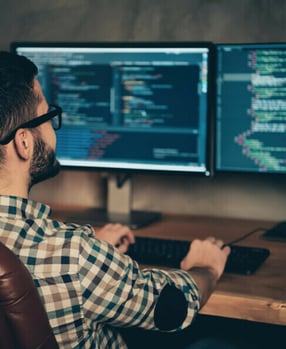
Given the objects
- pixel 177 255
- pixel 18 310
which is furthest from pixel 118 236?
pixel 18 310

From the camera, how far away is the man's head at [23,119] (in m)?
1.25

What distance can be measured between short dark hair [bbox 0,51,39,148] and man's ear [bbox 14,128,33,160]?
0.06 feet

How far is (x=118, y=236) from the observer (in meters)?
1.65

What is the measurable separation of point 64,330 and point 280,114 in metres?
0.95

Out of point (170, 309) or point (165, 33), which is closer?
point (170, 309)

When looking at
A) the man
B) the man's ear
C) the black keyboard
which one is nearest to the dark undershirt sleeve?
the man

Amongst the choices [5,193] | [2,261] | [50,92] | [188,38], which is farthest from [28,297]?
[188,38]

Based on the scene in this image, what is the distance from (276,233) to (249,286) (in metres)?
0.48

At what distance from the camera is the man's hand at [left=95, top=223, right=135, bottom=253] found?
1641mm

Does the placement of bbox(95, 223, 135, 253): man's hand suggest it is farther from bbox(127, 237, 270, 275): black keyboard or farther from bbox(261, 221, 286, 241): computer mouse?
bbox(261, 221, 286, 241): computer mouse

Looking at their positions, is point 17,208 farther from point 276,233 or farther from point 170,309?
point 276,233

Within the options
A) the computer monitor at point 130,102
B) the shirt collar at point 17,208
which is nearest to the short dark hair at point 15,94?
the shirt collar at point 17,208

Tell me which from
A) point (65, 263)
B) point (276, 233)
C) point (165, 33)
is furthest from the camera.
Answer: point (165, 33)

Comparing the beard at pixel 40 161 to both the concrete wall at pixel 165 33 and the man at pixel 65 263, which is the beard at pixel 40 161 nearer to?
the man at pixel 65 263
